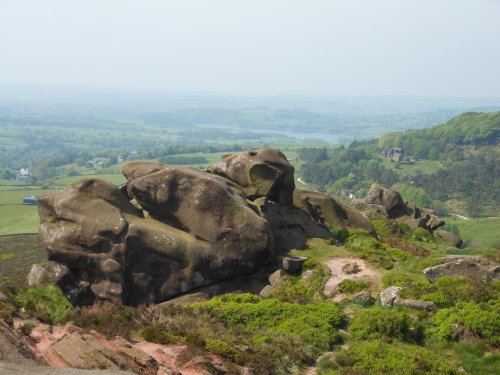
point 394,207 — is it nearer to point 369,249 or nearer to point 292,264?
point 369,249

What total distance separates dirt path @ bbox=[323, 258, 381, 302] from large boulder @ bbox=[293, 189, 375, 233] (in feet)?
38.0

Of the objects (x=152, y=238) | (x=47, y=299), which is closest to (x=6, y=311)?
(x=47, y=299)

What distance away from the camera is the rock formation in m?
30.8

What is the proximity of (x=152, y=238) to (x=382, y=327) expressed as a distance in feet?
48.9

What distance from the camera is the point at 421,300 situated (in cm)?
2539

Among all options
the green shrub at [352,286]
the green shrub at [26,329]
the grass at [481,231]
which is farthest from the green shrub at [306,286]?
the grass at [481,231]

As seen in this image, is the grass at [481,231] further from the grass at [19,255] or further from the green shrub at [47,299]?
the green shrub at [47,299]

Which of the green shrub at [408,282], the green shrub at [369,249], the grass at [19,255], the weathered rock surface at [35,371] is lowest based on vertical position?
the grass at [19,255]

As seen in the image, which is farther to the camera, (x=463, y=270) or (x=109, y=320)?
(x=463, y=270)

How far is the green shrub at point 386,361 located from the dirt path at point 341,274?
25.6 ft

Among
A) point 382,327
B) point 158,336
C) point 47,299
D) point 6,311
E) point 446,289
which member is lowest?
point 47,299

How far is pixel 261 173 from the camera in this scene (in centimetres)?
4103

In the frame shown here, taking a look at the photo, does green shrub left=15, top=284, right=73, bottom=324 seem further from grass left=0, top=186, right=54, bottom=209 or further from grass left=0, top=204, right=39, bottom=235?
grass left=0, top=186, right=54, bottom=209

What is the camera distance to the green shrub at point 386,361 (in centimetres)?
1892
